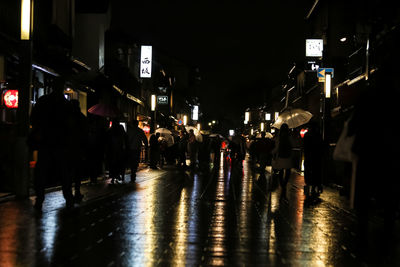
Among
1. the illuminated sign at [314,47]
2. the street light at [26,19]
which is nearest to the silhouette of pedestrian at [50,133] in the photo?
the street light at [26,19]

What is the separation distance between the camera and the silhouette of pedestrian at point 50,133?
8828 millimetres

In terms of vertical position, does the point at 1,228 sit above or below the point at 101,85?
below

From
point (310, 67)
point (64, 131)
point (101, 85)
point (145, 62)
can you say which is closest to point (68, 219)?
point (64, 131)

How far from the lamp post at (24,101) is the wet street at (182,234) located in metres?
0.80

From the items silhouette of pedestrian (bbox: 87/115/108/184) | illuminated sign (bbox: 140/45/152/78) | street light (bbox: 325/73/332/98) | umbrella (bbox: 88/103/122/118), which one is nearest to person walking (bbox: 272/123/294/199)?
silhouette of pedestrian (bbox: 87/115/108/184)

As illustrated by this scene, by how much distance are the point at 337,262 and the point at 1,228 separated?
4.84 metres

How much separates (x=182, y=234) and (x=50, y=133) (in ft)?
11.4

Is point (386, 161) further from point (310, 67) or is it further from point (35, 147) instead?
point (310, 67)

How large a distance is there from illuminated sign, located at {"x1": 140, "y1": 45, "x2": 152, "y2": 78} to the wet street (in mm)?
29070

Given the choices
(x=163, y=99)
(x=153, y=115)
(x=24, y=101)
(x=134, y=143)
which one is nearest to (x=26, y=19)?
(x=24, y=101)

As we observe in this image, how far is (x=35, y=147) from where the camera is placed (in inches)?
344

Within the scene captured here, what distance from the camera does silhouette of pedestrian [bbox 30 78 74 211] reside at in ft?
29.0

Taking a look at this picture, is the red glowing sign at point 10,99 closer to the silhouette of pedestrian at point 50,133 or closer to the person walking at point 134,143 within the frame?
the silhouette of pedestrian at point 50,133

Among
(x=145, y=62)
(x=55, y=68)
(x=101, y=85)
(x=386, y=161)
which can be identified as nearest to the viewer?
(x=386, y=161)
